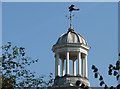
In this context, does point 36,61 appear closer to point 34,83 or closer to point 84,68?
point 34,83

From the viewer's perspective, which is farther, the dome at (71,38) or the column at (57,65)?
the dome at (71,38)

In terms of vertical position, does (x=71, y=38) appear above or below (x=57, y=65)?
above

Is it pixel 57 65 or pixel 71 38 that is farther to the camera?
pixel 71 38

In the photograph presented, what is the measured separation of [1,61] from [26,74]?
7.13 ft

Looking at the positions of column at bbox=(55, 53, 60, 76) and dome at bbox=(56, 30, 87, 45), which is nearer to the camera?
column at bbox=(55, 53, 60, 76)

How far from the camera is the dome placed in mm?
73562

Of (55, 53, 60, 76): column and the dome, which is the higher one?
the dome

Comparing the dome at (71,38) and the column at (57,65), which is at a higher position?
the dome at (71,38)

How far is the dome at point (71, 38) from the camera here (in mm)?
73562

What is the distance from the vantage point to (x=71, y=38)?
242ft

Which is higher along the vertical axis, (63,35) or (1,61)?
(63,35)

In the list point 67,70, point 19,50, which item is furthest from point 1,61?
point 67,70

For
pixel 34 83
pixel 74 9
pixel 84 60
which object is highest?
pixel 74 9

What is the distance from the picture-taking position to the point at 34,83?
54.7 m
